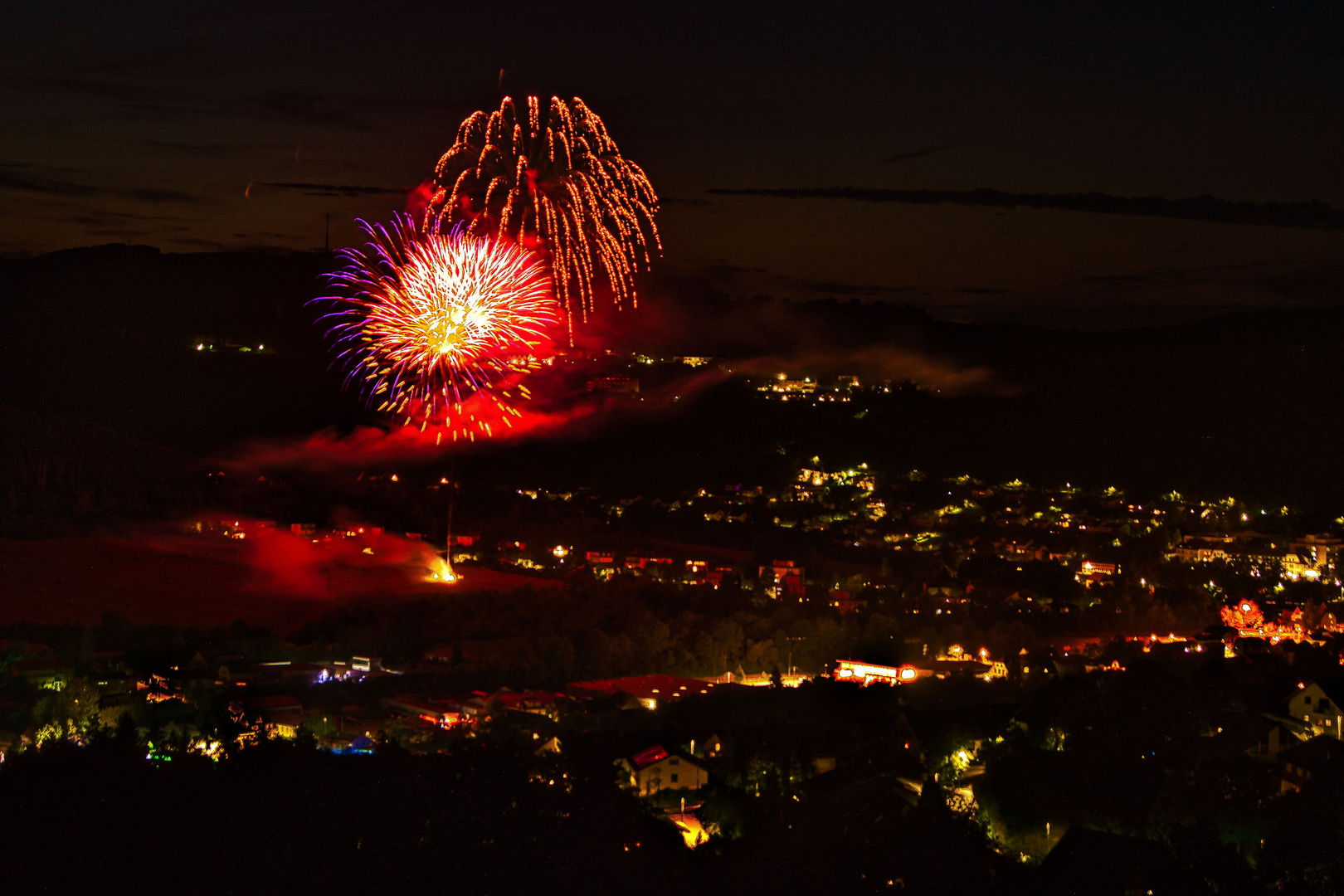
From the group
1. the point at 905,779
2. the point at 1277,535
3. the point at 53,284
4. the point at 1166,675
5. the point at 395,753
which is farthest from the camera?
the point at 53,284

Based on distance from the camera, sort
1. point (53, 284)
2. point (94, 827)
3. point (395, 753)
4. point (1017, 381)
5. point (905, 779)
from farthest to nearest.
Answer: point (1017, 381)
point (53, 284)
point (905, 779)
point (395, 753)
point (94, 827)

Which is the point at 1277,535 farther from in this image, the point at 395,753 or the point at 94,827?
the point at 94,827

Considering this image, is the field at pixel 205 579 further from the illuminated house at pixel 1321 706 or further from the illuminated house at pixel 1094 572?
the illuminated house at pixel 1321 706

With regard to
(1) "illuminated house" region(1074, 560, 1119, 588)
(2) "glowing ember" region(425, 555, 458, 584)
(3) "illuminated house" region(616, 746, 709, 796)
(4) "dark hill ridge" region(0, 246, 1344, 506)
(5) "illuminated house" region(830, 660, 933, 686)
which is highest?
(4) "dark hill ridge" region(0, 246, 1344, 506)

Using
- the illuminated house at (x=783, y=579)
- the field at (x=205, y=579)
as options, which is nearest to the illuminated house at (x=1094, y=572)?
the illuminated house at (x=783, y=579)

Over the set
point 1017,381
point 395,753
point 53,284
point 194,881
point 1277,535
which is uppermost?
point 53,284

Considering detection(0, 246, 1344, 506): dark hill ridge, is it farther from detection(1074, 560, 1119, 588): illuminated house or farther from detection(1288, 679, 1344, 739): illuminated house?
detection(1288, 679, 1344, 739): illuminated house

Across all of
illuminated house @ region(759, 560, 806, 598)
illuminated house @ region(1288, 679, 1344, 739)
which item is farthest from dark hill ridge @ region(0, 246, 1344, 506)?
illuminated house @ region(1288, 679, 1344, 739)

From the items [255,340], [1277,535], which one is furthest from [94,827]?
[1277,535]
